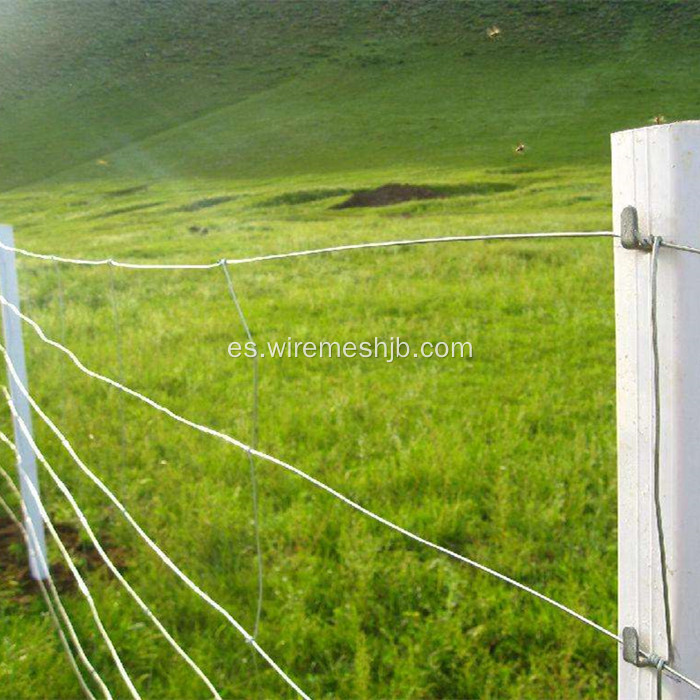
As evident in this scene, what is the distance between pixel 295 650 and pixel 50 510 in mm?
1514

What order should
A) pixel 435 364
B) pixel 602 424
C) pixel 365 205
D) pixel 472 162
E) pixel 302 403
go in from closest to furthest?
pixel 602 424 → pixel 302 403 → pixel 435 364 → pixel 365 205 → pixel 472 162

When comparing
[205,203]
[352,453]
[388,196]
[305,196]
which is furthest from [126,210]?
[352,453]

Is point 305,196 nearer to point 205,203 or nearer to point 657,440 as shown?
point 205,203

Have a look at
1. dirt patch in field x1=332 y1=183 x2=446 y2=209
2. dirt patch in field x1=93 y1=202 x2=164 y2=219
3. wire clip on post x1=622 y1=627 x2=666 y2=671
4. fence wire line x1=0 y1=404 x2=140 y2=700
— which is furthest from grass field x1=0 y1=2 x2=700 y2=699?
dirt patch in field x1=93 y1=202 x2=164 y2=219

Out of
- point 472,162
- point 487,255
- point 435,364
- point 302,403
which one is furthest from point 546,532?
point 472,162

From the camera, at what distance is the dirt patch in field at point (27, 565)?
2.99 metres

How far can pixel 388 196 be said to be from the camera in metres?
21.2

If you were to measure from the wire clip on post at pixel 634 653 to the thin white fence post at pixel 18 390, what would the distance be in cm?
234

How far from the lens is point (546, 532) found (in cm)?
316

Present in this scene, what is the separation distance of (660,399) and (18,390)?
252 centimetres

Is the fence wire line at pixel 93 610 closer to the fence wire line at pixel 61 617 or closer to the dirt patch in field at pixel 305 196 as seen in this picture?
the fence wire line at pixel 61 617

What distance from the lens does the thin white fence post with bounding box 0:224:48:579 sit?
2975mm

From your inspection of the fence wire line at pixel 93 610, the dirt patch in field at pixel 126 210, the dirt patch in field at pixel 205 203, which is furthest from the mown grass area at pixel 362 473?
the dirt patch in field at pixel 126 210

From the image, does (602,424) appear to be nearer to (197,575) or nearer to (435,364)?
(435,364)
